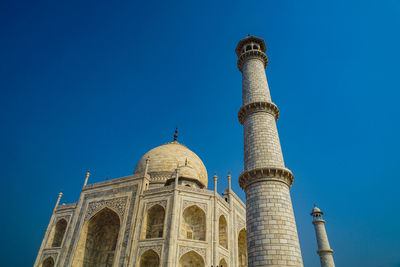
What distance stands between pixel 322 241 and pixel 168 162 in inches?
604

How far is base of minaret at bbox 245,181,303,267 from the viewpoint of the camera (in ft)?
28.0

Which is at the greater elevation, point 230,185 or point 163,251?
point 230,185

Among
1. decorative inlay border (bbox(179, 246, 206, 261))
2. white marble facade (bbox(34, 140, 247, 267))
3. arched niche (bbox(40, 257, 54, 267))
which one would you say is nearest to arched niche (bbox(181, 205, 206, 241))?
white marble facade (bbox(34, 140, 247, 267))

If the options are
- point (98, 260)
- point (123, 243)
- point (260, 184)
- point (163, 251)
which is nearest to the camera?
point (260, 184)

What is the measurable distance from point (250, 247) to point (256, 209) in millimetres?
1249

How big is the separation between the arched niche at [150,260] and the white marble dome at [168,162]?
750 centimetres

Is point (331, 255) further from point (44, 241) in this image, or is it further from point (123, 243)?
point (44, 241)

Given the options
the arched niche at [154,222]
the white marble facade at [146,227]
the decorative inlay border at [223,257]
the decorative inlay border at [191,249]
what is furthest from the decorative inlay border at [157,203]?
the decorative inlay border at [223,257]

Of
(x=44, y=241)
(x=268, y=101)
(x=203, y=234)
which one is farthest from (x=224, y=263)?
(x=44, y=241)

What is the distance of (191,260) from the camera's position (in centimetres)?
1767

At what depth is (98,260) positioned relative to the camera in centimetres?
2055

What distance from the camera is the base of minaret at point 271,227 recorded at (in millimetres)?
8547

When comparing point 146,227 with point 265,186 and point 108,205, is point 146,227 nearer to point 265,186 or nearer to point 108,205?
point 108,205

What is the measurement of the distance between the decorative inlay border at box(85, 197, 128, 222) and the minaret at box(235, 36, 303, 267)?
11770 millimetres
